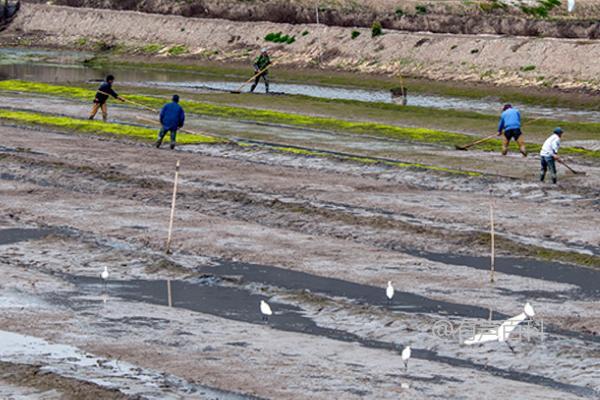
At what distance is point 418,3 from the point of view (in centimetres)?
9119

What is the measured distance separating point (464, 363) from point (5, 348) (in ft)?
22.7

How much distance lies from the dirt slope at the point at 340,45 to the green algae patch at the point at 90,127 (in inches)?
902

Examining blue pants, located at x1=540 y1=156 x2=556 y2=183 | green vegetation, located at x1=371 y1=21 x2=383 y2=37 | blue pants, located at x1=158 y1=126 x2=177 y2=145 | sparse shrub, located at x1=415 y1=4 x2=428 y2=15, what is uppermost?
sparse shrub, located at x1=415 y1=4 x2=428 y2=15

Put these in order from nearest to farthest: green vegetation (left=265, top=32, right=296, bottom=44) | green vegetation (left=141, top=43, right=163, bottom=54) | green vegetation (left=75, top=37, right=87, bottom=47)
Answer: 1. green vegetation (left=265, top=32, right=296, bottom=44)
2. green vegetation (left=141, top=43, right=163, bottom=54)
3. green vegetation (left=75, top=37, right=87, bottom=47)

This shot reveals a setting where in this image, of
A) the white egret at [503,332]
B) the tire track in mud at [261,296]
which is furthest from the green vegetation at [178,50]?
the white egret at [503,332]

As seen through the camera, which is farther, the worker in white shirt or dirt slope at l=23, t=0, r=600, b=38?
dirt slope at l=23, t=0, r=600, b=38

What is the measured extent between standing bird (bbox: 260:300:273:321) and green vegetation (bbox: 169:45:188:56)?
6404 centimetres

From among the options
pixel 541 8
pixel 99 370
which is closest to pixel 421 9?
pixel 541 8

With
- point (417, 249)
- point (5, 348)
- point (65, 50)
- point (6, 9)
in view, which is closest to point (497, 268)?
point (417, 249)

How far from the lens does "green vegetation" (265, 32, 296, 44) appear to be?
279ft

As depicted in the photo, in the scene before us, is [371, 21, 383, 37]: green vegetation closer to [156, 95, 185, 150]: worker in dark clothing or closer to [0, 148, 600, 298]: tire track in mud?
[156, 95, 185, 150]: worker in dark clothing

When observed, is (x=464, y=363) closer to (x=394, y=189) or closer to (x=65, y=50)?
(x=394, y=189)

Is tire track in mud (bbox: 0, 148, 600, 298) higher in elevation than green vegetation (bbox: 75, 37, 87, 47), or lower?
higher

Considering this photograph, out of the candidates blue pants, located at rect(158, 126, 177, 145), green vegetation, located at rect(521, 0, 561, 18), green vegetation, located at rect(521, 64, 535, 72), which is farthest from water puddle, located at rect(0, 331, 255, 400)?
green vegetation, located at rect(521, 0, 561, 18)
